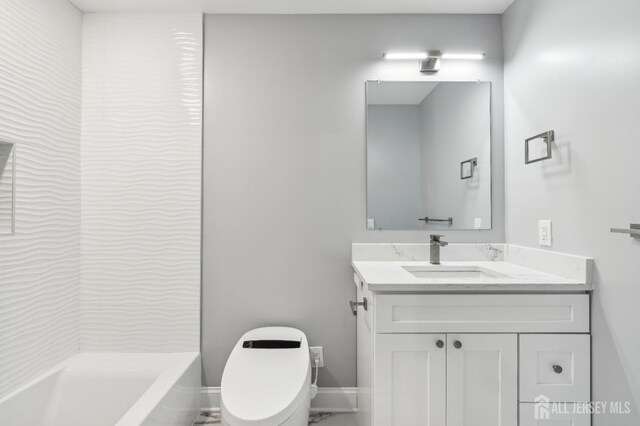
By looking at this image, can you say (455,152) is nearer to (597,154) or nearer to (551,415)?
(597,154)

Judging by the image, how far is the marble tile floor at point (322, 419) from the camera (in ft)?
5.73

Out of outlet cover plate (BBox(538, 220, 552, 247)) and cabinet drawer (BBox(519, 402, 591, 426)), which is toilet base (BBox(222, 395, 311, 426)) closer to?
cabinet drawer (BBox(519, 402, 591, 426))

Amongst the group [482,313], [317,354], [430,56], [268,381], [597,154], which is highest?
[430,56]

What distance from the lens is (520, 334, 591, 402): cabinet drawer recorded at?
120cm

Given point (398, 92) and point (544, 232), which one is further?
point (398, 92)

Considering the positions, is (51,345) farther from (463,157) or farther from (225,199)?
(463,157)

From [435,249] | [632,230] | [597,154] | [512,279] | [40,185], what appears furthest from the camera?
[435,249]

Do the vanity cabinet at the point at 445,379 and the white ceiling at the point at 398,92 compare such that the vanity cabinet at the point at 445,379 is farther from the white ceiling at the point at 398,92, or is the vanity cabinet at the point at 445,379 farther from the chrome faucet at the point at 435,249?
the white ceiling at the point at 398,92

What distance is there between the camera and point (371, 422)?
1.23m

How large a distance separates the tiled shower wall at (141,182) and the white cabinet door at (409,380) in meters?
1.14

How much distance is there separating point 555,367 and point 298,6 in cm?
209

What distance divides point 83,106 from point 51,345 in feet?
4.30

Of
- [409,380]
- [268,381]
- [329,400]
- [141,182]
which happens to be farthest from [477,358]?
[141,182]

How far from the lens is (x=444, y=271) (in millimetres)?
1704
